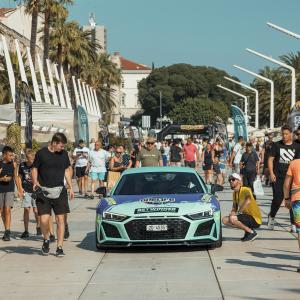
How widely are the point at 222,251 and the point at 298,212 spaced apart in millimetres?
2443

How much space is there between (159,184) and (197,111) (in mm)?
109382

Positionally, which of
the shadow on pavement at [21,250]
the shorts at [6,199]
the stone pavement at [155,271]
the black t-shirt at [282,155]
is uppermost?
the black t-shirt at [282,155]

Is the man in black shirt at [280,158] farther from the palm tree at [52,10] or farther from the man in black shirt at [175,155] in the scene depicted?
the palm tree at [52,10]

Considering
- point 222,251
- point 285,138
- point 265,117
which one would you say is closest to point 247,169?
point 285,138

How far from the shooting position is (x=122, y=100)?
579 ft

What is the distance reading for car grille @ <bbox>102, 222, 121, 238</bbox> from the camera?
1152cm

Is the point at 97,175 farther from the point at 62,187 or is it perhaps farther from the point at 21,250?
the point at 62,187

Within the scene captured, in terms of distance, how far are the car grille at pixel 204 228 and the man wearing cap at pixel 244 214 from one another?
2.86 ft

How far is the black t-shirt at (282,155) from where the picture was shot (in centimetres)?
1367

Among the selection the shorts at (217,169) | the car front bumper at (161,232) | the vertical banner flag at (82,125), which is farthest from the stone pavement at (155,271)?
the vertical banner flag at (82,125)

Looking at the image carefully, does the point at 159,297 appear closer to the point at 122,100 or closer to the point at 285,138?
the point at 285,138

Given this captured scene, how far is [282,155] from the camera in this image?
13.8 meters

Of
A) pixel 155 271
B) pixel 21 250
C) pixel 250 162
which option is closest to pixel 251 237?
pixel 155 271

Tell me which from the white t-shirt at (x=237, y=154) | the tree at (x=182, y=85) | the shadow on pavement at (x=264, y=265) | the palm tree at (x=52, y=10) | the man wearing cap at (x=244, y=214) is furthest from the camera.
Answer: the tree at (x=182, y=85)
